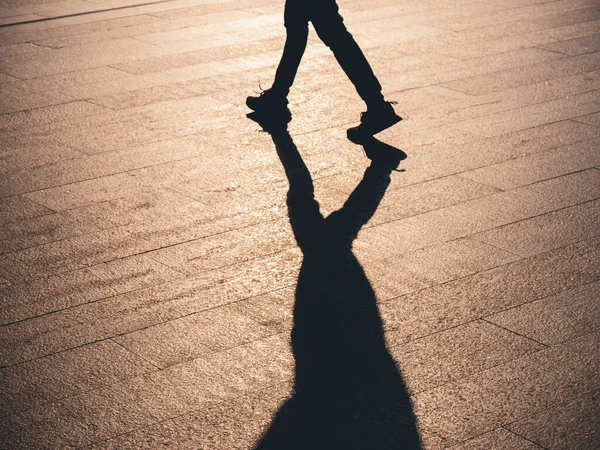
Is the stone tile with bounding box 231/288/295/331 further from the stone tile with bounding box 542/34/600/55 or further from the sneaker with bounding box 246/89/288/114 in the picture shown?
the stone tile with bounding box 542/34/600/55

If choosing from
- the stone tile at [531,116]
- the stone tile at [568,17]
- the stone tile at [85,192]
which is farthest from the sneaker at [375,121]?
the stone tile at [568,17]

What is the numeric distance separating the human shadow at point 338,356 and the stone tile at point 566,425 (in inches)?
16.9

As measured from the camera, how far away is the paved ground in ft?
11.0

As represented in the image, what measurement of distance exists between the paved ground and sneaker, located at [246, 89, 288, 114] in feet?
0.57

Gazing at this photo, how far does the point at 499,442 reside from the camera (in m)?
3.09

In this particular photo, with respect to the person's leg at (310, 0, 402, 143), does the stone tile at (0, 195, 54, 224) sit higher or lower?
lower

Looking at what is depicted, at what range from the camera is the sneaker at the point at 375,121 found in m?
6.07

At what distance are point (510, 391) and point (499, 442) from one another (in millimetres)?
333

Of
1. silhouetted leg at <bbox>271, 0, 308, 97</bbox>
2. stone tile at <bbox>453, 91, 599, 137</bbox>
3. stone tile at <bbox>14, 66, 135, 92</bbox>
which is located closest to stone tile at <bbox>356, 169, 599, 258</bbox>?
stone tile at <bbox>453, 91, 599, 137</bbox>

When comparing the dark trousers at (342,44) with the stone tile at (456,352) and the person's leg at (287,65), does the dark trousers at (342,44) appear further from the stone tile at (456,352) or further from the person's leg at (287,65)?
the stone tile at (456,352)

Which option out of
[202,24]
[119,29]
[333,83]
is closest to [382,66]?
[333,83]

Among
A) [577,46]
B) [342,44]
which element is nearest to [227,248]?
[342,44]

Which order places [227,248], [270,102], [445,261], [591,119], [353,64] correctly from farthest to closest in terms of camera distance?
[270,102], [591,119], [353,64], [227,248], [445,261]

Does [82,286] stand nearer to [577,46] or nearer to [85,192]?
[85,192]
